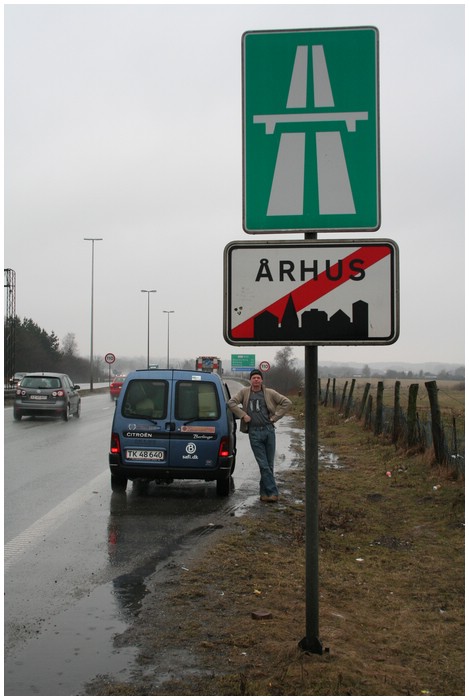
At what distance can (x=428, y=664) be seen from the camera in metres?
4.70

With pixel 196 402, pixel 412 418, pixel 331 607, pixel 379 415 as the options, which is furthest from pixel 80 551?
pixel 379 415

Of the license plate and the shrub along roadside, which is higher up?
the license plate

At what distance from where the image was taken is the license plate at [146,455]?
1102cm

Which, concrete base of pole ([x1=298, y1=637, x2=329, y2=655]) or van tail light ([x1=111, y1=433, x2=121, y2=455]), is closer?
concrete base of pole ([x1=298, y1=637, x2=329, y2=655])

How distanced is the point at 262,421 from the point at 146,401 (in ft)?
5.84

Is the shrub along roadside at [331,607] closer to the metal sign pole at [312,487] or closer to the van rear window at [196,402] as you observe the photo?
the metal sign pole at [312,487]

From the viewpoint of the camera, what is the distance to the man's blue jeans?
35.4 feet

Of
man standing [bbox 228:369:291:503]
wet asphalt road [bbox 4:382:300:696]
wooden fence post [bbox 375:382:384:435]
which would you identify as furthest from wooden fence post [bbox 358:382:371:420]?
man standing [bbox 228:369:291:503]

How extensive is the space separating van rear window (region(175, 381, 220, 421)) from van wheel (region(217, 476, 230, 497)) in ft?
2.97

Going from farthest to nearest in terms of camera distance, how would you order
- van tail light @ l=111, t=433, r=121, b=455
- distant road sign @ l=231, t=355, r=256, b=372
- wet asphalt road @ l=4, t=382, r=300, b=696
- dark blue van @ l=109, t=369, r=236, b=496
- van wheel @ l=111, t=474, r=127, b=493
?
distant road sign @ l=231, t=355, r=256, b=372 < van wheel @ l=111, t=474, r=127, b=493 < van tail light @ l=111, t=433, r=121, b=455 < dark blue van @ l=109, t=369, r=236, b=496 < wet asphalt road @ l=4, t=382, r=300, b=696

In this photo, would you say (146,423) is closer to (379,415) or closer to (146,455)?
Result: (146,455)

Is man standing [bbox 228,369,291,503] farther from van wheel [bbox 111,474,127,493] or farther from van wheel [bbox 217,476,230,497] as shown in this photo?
van wheel [bbox 111,474,127,493]

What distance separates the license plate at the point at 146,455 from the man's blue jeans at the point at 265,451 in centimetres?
135

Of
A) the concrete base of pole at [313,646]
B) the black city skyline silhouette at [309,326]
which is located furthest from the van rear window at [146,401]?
the black city skyline silhouette at [309,326]
